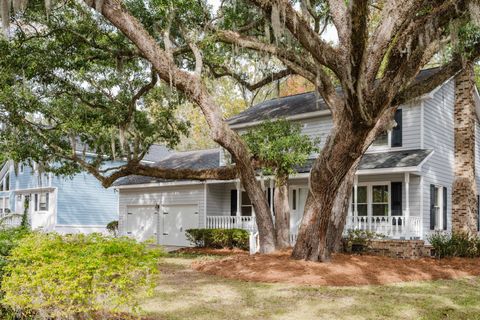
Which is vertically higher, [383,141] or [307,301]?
[383,141]

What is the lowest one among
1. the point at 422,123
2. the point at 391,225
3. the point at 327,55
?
the point at 391,225

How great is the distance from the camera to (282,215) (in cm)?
1599

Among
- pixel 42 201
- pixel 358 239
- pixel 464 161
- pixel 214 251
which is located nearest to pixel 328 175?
pixel 358 239

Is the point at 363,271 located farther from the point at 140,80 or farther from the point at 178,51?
the point at 140,80

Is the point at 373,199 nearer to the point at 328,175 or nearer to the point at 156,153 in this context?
the point at 328,175

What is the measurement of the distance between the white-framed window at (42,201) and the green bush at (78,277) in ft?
85.6

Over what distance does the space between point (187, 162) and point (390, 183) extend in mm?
11668

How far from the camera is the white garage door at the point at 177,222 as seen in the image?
23250 mm

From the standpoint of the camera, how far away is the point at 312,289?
9.88m

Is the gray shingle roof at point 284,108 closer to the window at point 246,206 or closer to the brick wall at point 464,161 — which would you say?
the brick wall at point 464,161

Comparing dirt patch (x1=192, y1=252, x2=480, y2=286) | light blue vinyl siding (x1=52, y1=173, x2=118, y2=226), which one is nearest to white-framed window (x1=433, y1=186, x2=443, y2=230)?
dirt patch (x1=192, y1=252, x2=480, y2=286)

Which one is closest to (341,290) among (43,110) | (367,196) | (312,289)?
(312,289)

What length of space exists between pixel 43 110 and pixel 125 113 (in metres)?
2.84

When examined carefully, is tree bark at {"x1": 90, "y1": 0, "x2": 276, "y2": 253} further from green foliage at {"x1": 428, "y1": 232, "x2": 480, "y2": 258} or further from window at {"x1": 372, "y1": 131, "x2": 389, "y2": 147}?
window at {"x1": 372, "y1": 131, "x2": 389, "y2": 147}
